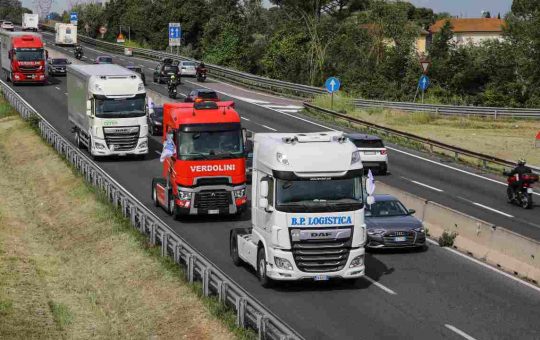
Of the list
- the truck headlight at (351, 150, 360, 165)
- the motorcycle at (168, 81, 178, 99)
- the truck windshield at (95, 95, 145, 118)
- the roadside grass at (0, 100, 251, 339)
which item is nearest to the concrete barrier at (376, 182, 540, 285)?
the truck headlight at (351, 150, 360, 165)

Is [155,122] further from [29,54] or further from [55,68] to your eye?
[55,68]

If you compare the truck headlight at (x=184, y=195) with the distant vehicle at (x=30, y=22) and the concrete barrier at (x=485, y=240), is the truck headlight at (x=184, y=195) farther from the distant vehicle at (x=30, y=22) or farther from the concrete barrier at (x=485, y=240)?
the distant vehicle at (x=30, y=22)

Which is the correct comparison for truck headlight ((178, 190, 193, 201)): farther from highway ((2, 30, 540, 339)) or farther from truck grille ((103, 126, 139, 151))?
truck grille ((103, 126, 139, 151))

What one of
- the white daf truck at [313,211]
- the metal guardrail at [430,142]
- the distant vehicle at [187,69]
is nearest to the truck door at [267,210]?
the white daf truck at [313,211]

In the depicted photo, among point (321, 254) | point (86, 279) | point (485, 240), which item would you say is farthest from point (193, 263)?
point (485, 240)

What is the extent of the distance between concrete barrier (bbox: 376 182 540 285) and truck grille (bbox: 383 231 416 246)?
1886mm

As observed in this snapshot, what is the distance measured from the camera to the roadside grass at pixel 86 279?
1905cm

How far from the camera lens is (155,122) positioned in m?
48.8

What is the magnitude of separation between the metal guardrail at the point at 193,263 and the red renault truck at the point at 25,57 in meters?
31.9

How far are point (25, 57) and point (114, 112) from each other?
33188 mm

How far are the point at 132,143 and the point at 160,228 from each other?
52.8 feet

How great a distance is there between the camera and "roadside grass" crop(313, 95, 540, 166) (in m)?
49.9

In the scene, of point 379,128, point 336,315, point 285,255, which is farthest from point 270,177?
point 379,128

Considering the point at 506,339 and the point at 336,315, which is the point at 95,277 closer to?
the point at 336,315
